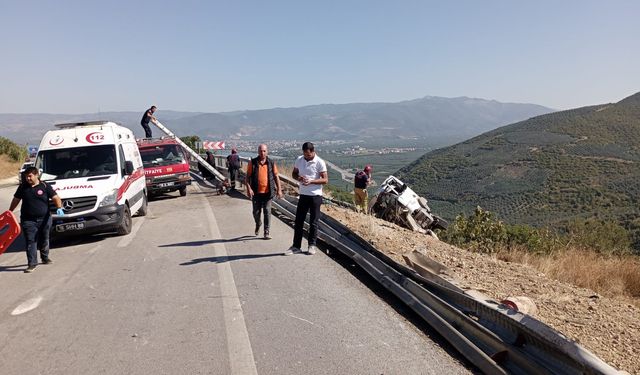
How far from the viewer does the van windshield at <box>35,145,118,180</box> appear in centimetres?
989

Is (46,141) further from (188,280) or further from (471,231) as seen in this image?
(471,231)

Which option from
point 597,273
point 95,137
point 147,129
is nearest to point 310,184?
point 597,273

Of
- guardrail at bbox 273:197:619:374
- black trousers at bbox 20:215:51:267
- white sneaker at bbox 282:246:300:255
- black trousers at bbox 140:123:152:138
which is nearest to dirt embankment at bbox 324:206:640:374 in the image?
guardrail at bbox 273:197:619:374

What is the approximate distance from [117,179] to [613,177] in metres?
64.7

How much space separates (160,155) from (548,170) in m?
65.3

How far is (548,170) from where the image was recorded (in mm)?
68750

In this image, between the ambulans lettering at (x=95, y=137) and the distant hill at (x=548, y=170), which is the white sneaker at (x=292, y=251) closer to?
the ambulans lettering at (x=95, y=137)

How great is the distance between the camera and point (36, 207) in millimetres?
7543

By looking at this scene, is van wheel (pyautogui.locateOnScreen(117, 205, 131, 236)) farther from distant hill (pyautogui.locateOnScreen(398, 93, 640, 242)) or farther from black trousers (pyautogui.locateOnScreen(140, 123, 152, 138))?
distant hill (pyautogui.locateOnScreen(398, 93, 640, 242))

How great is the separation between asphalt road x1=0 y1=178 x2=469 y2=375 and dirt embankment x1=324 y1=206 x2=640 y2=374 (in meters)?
1.42

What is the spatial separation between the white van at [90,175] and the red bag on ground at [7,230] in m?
0.91

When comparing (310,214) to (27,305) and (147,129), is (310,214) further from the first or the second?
(147,129)

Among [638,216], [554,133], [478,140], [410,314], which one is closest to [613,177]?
[638,216]

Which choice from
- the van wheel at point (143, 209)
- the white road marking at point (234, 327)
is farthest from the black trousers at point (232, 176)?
the white road marking at point (234, 327)
